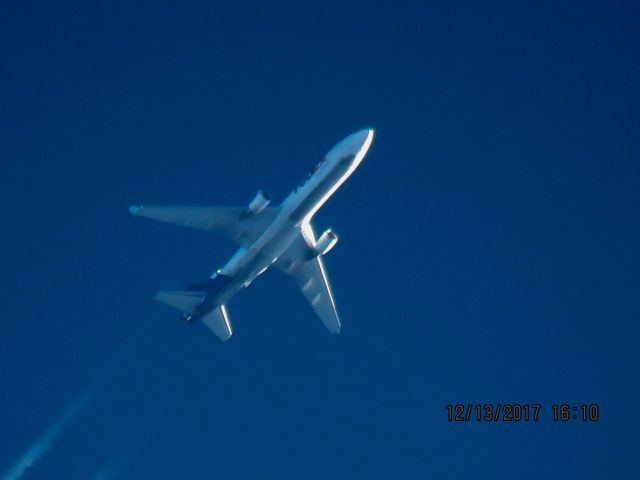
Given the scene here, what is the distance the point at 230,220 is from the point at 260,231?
2.27m

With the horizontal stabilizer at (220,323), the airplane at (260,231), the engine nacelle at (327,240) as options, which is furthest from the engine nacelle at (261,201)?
the horizontal stabilizer at (220,323)

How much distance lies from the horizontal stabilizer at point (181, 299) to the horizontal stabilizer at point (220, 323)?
8.76 ft

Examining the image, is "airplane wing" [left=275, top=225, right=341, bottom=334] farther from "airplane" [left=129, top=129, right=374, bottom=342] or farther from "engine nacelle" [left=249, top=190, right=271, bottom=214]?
"engine nacelle" [left=249, top=190, right=271, bottom=214]

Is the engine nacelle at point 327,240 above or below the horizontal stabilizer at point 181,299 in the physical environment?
above

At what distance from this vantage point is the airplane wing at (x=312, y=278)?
6869 centimetres

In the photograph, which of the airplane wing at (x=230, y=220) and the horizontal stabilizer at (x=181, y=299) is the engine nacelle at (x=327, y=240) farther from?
the horizontal stabilizer at (x=181, y=299)

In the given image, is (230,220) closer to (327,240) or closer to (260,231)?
(260,231)

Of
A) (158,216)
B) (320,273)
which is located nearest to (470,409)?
(320,273)

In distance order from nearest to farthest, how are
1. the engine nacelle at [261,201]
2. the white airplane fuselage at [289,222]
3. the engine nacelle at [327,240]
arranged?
the white airplane fuselage at [289,222]
the engine nacelle at [261,201]
the engine nacelle at [327,240]

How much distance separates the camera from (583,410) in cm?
6606

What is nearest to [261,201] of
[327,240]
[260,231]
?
[260,231]

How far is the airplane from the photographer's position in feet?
199

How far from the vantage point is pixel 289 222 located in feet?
204

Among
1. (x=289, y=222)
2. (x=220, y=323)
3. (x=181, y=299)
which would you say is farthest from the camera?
(x=220, y=323)
